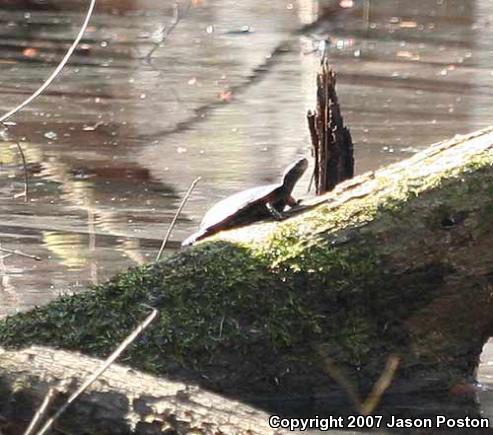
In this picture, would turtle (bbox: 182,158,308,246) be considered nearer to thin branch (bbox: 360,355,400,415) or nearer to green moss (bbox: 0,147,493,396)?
green moss (bbox: 0,147,493,396)

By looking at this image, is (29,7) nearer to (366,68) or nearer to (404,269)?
(366,68)

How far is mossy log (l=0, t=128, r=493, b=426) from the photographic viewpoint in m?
4.77

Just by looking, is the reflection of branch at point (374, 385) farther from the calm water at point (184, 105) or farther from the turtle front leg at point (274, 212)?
the turtle front leg at point (274, 212)

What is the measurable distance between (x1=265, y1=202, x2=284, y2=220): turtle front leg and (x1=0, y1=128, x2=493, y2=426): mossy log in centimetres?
12

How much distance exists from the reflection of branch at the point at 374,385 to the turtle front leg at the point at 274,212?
53 cm

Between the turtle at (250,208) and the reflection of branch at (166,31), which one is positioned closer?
the turtle at (250,208)

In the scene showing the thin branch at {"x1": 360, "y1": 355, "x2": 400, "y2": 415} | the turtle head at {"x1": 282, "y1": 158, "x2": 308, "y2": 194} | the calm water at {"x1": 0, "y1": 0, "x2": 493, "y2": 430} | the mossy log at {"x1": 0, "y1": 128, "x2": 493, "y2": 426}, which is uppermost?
the turtle head at {"x1": 282, "y1": 158, "x2": 308, "y2": 194}

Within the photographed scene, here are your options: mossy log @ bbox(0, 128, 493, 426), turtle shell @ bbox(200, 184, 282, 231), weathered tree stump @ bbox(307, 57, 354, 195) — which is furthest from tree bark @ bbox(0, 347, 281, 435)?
weathered tree stump @ bbox(307, 57, 354, 195)

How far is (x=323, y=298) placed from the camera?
193 inches

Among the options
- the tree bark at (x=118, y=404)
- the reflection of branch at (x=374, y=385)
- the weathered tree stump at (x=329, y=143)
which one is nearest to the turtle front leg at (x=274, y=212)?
the reflection of branch at (x=374, y=385)

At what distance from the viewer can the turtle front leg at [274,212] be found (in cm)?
514

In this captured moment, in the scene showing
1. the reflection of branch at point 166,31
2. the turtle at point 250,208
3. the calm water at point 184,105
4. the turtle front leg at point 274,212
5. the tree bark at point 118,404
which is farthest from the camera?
the reflection of branch at point 166,31

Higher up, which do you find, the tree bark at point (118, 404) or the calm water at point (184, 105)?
the tree bark at point (118, 404)

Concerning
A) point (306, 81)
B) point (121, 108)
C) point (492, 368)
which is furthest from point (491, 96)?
point (492, 368)
